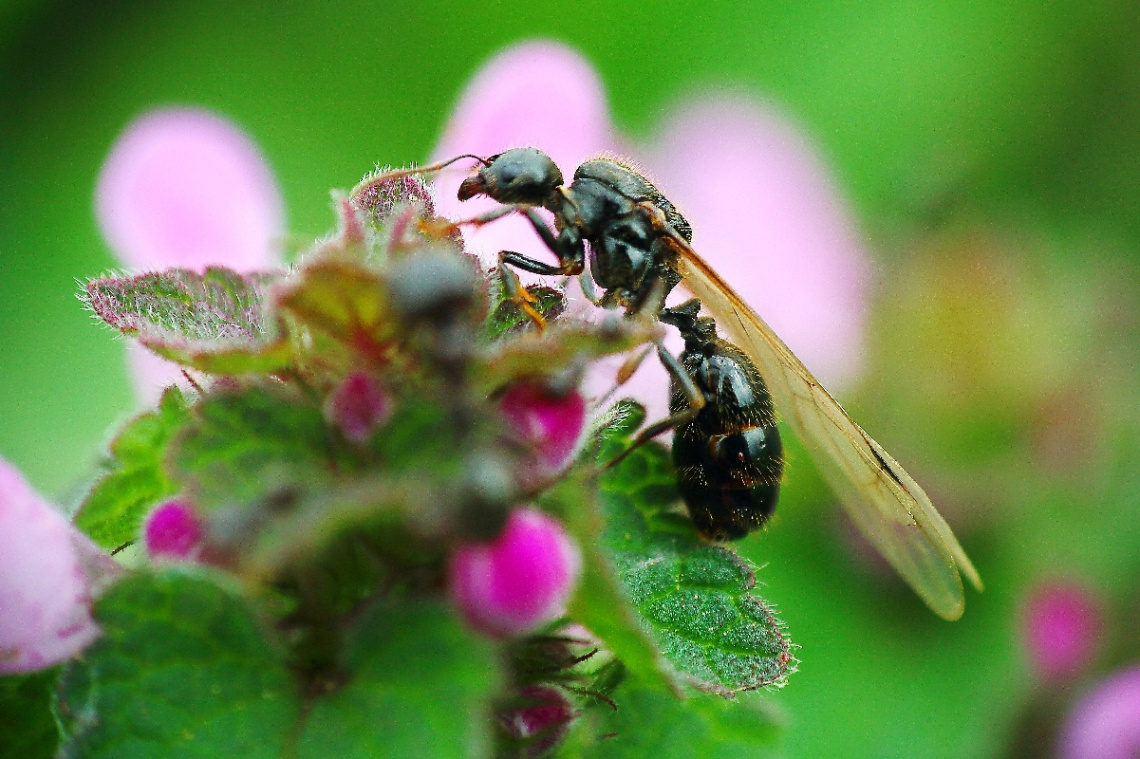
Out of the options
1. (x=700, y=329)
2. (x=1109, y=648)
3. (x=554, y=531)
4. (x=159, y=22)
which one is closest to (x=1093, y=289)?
(x=1109, y=648)

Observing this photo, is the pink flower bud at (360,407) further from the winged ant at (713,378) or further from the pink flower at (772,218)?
the pink flower at (772,218)

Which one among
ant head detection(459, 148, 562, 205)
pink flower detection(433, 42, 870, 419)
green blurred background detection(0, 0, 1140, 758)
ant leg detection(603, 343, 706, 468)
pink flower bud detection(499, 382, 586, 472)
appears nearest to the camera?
pink flower bud detection(499, 382, 586, 472)

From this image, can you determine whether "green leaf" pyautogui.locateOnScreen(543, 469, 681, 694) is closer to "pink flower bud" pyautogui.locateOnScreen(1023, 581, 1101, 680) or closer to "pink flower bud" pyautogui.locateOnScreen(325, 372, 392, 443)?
"pink flower bud" pyautogui.locateOnScreen(325, 372, 392, 443)

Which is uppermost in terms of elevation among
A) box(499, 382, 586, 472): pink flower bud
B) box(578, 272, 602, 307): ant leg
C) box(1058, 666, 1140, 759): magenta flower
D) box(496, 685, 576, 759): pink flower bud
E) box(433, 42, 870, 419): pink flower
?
box(499, 382, 586, 472): pink flower bud

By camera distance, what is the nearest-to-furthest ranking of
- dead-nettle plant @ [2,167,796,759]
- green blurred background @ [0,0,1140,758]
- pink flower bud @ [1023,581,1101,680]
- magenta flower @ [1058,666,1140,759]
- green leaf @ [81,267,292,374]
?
dead-nettle plant @ [2,167,796,759] → green leaf @ [81,267,292,374] → magenta flower @ [1058,666,1140,759] → pink flower bud @ [1023,581,1101,680] → green blurred background @ [0,0,1140,758]

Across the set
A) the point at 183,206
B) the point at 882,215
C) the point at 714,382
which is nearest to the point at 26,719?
the point at 714,382

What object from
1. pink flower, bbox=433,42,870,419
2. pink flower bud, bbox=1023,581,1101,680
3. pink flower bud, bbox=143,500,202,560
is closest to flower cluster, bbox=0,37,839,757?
pink flower bud, bbox=143,500,202,560

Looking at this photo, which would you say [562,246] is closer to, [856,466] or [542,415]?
[856,466]
